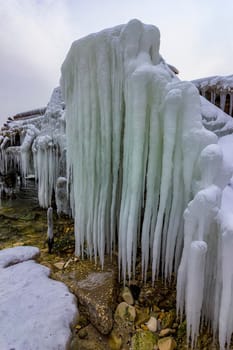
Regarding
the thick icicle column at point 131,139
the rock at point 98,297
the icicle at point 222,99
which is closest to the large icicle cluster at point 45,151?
the thick icicle column at point 131,139

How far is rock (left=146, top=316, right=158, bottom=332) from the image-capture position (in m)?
2.19

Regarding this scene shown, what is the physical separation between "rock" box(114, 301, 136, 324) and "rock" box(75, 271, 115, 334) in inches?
3.3

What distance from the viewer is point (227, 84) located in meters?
5.22

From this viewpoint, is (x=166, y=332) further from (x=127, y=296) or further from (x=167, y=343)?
(x=127, y=296)

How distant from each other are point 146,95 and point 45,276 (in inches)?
104

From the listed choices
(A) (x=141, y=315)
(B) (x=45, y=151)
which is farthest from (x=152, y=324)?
(B) (x=45, y=151)

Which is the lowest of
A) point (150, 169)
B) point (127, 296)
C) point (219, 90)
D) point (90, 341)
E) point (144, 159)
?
point (90, 341)

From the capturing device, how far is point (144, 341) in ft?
6.81

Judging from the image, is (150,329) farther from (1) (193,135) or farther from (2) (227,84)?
(2) (227,84)

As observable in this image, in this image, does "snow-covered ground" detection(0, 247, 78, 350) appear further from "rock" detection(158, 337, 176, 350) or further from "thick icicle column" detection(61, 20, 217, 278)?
"rock" detection(158, 337, 176, 350)

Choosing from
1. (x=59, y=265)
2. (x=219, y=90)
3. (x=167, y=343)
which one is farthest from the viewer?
(x=219, y=90)

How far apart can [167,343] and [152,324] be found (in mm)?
243

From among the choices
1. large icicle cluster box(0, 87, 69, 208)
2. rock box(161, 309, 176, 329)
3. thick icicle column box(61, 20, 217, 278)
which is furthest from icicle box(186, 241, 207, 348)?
large icicle cluster box(0, 87, 69, 208)

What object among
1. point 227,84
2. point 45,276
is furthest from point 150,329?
point 227,84
